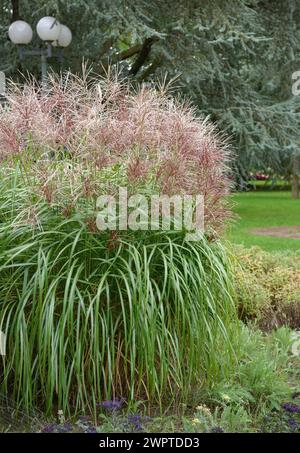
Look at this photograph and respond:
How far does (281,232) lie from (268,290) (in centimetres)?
860

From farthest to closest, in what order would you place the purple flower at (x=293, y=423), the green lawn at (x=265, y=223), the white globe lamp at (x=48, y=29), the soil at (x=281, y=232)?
the soil at (x=281, y=232)
the green lawn at (x=265, y=223)
the white globe lamp at (x=48, y=29)
the purple flower at (x=293, y=423)

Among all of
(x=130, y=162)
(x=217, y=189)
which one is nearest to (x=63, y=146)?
(x=130, y=162)

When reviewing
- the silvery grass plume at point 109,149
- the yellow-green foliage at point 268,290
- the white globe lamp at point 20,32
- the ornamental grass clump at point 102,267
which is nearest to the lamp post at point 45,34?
the white globe lamp at point 20,32

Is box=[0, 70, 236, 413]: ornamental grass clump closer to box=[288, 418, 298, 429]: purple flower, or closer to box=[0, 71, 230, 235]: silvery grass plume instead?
box=[0, 71, 230, 235]: silvery grass plume

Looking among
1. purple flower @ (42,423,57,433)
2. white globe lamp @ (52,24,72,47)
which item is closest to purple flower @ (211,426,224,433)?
purple flower @ (42,423,57,433)

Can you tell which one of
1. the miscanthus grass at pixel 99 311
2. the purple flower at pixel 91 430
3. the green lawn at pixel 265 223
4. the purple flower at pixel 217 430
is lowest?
Answer: the green lawn at pixel 265 223

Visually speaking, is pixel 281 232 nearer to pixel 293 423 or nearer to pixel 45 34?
pixel 45 34

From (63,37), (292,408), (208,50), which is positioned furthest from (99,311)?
(208,50)

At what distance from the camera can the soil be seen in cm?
1385

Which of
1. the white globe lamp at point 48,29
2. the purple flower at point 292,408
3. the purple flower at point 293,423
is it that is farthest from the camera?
the white globe lamp at point 48,29

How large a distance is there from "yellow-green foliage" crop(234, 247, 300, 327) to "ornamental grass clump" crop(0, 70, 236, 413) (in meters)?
1.46

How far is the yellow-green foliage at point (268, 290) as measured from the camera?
18.7 ft

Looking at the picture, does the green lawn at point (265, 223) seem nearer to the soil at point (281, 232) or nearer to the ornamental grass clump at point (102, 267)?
the soil at point (281, 232)

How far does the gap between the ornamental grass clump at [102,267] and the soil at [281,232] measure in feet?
32.6
